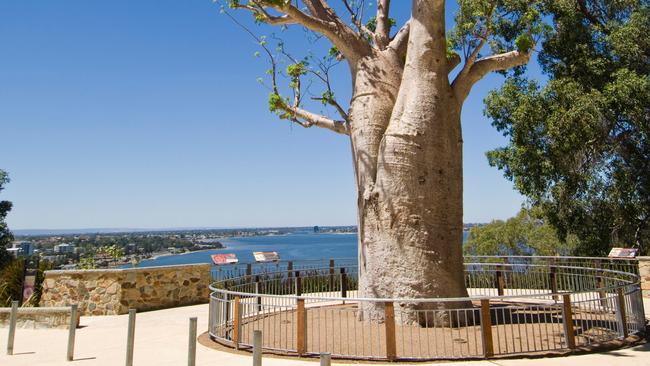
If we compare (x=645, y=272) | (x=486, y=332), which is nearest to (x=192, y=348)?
(x=486, y=332)

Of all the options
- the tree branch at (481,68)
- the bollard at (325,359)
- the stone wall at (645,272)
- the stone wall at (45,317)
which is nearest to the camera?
the bollard at (325,359)

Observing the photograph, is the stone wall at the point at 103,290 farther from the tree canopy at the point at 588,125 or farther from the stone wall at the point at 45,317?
the tree canopy at the point at 588,125

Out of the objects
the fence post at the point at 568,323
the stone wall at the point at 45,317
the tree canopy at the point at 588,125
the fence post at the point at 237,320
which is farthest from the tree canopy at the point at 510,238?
the stone wall at the point at 45,317

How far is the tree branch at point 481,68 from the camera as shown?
10.2 meters

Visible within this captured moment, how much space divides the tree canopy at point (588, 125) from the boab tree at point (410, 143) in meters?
6.51

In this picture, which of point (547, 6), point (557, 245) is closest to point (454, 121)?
point (547, 6)

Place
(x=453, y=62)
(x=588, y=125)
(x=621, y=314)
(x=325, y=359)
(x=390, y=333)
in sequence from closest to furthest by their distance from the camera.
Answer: (x=325, y=359)
(x=390, y=333)
(x=621, y=314)
(x=453, y=62)
(x=588, y=125)

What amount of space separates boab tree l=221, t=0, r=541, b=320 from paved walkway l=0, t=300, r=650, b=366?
2659mm

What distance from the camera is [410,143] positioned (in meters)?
9.25

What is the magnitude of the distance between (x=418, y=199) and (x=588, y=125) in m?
9.80

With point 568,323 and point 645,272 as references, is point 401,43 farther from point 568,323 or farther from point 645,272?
point 645,272

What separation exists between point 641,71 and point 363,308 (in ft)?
47.1

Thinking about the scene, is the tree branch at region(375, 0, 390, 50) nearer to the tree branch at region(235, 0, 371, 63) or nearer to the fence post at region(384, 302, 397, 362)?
the tree branch at region(235, 0, 371, 63)

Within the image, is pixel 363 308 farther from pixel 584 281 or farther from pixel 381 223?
→ pixel 584 281
